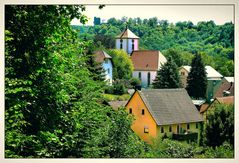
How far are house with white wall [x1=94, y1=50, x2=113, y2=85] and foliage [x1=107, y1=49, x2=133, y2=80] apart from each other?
5cm

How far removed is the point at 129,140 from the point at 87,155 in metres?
0.51

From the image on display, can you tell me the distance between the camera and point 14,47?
608 cm

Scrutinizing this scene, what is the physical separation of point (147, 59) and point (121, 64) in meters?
0.30

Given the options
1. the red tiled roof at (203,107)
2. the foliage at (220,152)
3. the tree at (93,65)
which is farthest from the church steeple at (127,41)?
the foliage at (220,152)

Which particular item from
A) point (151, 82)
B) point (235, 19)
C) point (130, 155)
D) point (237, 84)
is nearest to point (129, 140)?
point (130, 155)

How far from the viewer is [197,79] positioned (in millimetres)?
6250

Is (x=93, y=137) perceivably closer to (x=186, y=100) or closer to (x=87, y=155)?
(x=87, y=155)

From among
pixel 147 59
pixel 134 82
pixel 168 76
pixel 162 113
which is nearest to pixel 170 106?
pixel 162 113

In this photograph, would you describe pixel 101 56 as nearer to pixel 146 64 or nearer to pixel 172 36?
pixel 146 64

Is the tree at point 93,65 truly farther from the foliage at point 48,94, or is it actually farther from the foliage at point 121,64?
the foliage at point 121,64

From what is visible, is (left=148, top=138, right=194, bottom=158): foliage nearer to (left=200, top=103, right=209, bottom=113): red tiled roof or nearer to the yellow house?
the yellow house

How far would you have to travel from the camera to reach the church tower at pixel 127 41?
638 cm

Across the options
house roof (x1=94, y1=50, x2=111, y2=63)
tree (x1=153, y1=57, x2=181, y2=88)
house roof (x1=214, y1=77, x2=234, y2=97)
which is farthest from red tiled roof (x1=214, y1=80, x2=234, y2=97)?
house roof (x1=94, y1=50, x2=111, y2=63)

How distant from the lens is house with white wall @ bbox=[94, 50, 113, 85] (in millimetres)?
6426
